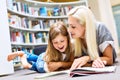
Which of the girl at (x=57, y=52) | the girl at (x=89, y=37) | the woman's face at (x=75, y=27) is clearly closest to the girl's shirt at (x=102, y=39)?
the girl at (x=89, y=37)

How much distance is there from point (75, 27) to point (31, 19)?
2.56 metres

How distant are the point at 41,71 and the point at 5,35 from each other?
4.02ft

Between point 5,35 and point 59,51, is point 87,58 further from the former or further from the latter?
point 5,35

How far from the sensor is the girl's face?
4.33 ft

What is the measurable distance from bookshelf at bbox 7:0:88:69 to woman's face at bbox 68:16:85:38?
1.80 m

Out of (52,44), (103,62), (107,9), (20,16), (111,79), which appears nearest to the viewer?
(111,79)

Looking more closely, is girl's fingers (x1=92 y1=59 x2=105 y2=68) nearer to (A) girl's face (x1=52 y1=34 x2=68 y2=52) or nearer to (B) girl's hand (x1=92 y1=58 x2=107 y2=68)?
(B) girl's hand (x1=92 y1=58 x2=107 y2=68)

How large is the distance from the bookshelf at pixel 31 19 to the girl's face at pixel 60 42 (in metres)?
1.68

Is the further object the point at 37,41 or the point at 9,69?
the point at 37,41

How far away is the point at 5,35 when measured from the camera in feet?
8.34

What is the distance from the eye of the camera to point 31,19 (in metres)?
3.71

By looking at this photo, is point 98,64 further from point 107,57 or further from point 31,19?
point 31,19

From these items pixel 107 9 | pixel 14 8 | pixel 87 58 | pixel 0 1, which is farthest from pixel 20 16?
pixel 87 58

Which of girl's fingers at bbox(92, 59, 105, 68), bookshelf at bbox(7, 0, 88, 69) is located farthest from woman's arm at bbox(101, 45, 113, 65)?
bookshelf at bbox(7, 0, 88, 69)
